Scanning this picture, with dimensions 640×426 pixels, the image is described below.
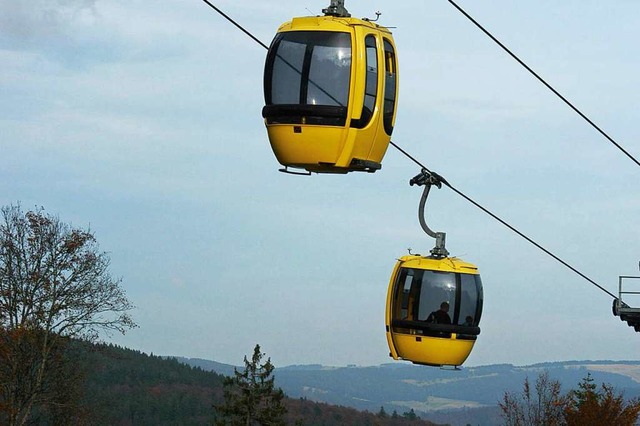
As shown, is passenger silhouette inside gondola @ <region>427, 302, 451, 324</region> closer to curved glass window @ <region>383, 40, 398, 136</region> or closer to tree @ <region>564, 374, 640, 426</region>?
curved glass window @ <region>383, 40, 398, 136</region>

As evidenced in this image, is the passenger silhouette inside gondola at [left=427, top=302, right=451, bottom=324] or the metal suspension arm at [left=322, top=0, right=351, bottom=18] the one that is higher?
the metal suspension arm at [left=322, top=0, right=351, bottom=18]

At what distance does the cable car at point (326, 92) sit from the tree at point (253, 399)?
6770 centimetres

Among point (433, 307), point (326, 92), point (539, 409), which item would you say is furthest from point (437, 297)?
point (539, 409)

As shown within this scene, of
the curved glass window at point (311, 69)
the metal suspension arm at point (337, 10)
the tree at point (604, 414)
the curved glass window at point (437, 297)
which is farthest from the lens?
the tree at point (604, 414)

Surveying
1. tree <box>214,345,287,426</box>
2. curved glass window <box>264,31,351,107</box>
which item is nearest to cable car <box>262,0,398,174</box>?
curved glass window <box>264,31,351,107</box>

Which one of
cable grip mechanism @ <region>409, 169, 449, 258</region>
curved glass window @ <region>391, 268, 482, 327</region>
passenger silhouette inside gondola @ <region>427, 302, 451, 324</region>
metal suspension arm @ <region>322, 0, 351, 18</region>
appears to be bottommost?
passenger silhouette inside gondola @ <region>427, 302, 451, 324</region>

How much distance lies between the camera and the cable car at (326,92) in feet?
63.4

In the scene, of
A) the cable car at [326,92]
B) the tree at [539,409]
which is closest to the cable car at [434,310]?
the cable car at [326,92]

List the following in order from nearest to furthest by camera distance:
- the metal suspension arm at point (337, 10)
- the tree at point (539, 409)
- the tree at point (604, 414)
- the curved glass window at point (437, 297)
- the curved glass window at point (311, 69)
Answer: the curved glass window at point (311, 69), the metal suspension arm at point (337, 10), the curved glass window at point (437, 297), the tree at point (604, 414), the tree at point (539, 409)

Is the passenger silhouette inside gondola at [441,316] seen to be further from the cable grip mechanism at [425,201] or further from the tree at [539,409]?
the tree at [539,409]

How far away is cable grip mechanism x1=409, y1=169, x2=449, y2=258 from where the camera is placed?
24859mm

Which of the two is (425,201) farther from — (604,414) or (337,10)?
(604,414)

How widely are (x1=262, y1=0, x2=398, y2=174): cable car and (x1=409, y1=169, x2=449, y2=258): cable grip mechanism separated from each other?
500cm

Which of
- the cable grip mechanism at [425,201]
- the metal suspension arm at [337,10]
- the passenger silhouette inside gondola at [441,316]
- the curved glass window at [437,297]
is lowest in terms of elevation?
the passenger silhouette inside gondola at [441,316]
